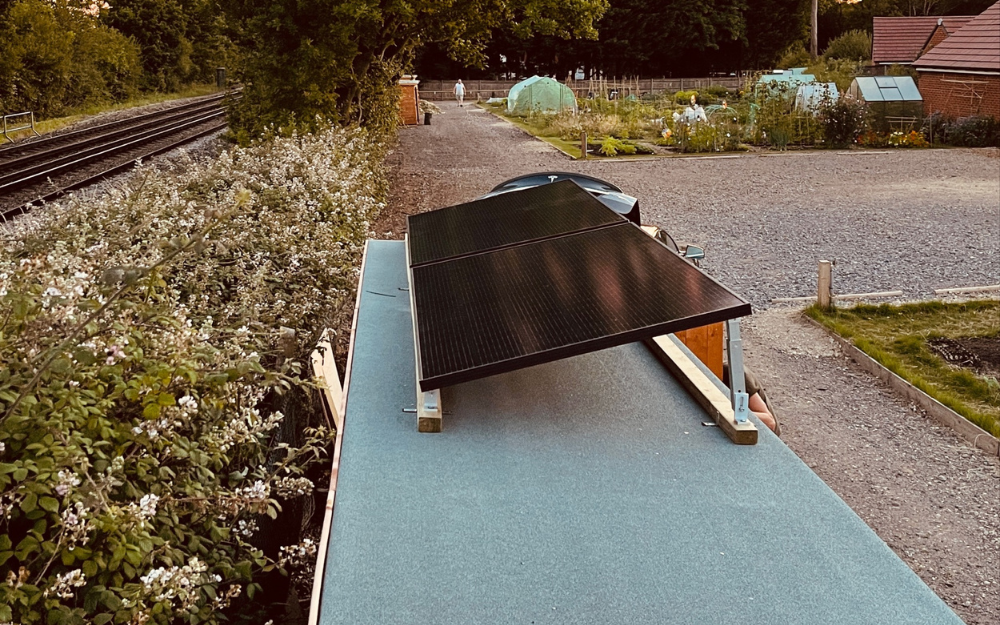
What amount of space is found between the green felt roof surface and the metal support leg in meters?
0.15

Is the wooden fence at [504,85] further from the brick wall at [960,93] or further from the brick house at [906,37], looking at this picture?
the brick wall at [960,93]

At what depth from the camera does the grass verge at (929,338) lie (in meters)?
8.21

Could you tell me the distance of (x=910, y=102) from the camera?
105ft

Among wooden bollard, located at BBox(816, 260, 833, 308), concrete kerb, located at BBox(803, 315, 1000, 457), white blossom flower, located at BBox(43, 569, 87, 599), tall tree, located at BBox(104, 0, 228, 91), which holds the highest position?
tall tree, located at BBox(104, 0, 228, 91)

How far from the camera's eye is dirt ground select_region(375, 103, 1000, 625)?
6.24 m

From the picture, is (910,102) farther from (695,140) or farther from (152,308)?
(152,308)

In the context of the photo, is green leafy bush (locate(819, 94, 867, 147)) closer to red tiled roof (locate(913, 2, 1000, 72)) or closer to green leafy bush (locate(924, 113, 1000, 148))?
green leafy bush (locate(924, 113, 1000, 148))

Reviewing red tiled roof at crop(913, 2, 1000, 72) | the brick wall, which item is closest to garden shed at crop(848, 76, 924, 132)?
the brick wall

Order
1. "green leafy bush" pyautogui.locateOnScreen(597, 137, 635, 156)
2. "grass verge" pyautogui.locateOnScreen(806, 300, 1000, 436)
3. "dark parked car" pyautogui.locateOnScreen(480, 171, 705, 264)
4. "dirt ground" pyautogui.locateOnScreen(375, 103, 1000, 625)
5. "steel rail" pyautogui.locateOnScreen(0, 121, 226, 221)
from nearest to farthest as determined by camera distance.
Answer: "dirt ground" pyautogui.locateOnScreen(375, 103, 1000, 625) → "grass verge" pyautogui.locateOnScreen(806, 300, 1000, 436) → "dark parked car" pyautogui.locateOnScreen(480, 171, 705, 264) → "steel rail" pyautogui.locateOnScreen(0, 121, 226, 221) → "green leafy bush" pyautogui.locateOnScreen(597, 137, 635, 156)

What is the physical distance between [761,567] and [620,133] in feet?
103

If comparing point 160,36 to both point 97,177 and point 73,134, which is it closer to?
point 73,134

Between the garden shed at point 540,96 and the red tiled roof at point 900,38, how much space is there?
60.6ft

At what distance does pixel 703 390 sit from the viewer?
433 cm

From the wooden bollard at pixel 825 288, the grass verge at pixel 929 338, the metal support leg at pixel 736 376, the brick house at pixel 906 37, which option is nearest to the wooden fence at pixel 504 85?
the brick house at pixel 906 37
